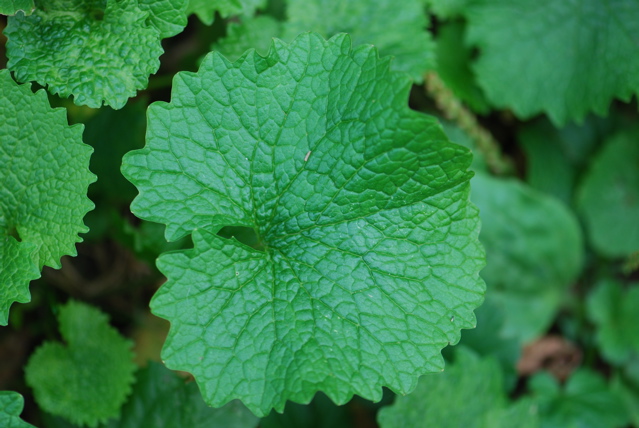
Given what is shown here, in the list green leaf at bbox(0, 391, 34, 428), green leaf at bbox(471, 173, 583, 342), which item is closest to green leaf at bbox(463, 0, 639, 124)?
green leaf at bbox(471, 173, 583, 342)

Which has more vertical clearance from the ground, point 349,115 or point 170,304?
point 349,115

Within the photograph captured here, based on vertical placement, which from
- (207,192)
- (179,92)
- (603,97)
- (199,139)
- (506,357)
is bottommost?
(506,357)

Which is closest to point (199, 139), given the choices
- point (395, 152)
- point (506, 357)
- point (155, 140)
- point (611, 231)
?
point (155, 140)

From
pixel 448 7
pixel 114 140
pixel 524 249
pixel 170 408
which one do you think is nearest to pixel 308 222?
pixel 170 408

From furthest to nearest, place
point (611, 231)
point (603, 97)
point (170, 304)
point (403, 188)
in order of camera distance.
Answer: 1. point (611, 231)
2. point (603, 97)
3. point (403, 188)
4. point (170, 304)

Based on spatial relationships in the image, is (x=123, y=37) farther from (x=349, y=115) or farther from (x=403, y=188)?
(x=403, y=188)

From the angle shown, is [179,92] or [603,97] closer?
[179,92]
